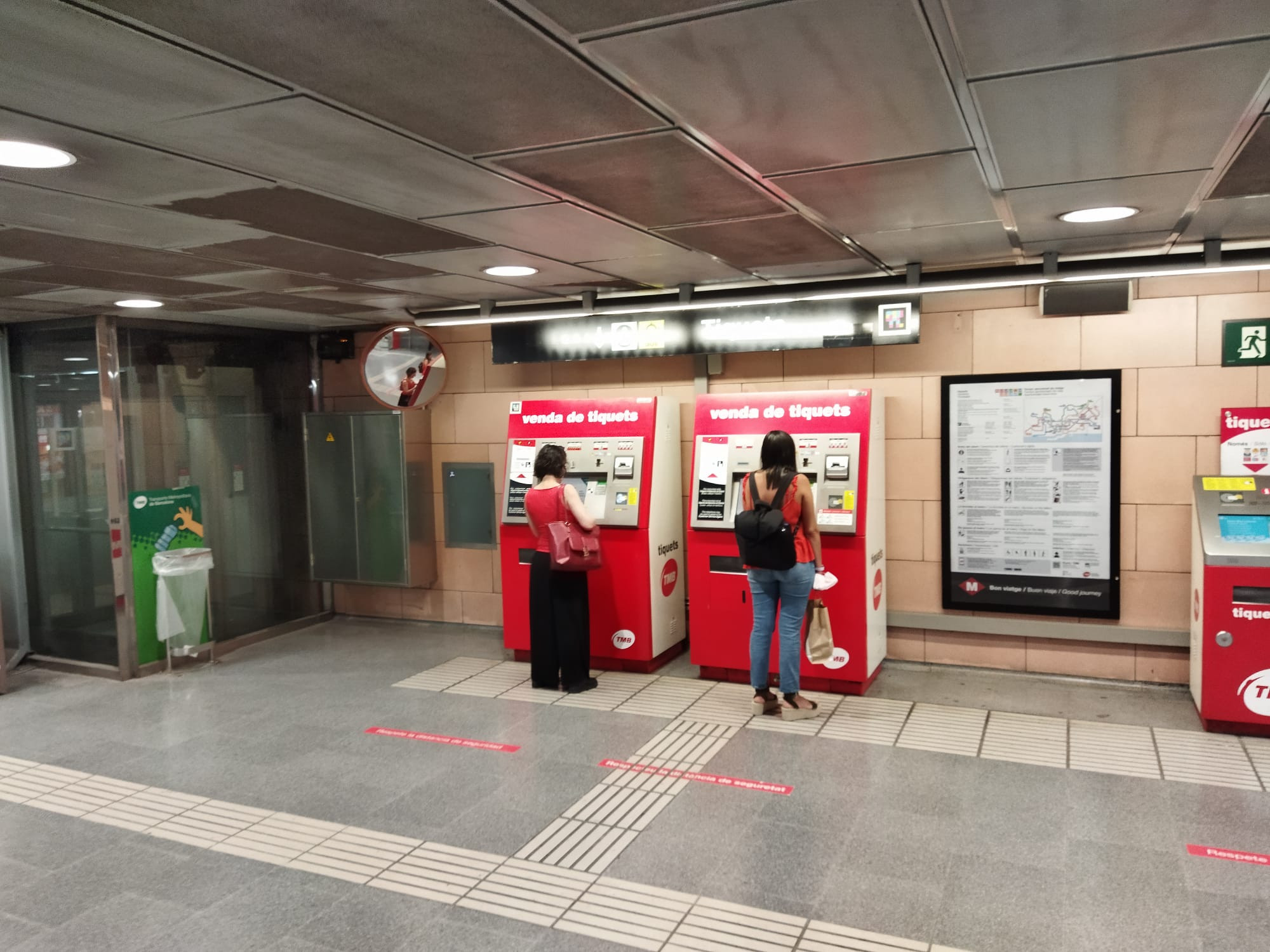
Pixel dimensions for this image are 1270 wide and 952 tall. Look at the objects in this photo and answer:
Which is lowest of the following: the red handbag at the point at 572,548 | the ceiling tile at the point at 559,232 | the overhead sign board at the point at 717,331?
the red handbag at the point at 572,548

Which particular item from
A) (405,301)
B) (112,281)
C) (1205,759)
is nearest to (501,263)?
(405,301)

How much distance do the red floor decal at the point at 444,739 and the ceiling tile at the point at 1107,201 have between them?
3.72m

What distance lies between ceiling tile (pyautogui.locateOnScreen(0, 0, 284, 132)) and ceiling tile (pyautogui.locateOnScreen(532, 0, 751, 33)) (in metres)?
0.85

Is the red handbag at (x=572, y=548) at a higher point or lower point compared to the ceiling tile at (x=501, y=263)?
lower

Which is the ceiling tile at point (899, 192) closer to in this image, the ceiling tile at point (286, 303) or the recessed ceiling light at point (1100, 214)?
the recessed ceiling light at point (1100, 214)

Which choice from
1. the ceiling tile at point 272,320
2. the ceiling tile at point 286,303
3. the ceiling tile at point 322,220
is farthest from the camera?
the ceiling tile at point 272,320

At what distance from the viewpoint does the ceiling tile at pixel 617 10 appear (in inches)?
75.2

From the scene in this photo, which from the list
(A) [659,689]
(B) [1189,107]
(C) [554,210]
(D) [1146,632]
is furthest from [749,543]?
(B) [1189,107]

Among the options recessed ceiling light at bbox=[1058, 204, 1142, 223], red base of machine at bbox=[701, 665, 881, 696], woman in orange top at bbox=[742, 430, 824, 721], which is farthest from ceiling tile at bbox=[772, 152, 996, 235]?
red base of machine at bbox=[701, 665, 881, 696]

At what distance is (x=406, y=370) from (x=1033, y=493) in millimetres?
4843

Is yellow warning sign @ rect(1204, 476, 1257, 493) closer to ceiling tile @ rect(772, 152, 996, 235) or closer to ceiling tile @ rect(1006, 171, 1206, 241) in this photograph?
ceiling tile @ rect(1006, 171, 1206, 241)

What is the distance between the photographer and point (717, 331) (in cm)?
630

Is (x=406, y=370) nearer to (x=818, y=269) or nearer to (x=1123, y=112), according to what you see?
(x=818, y=269)

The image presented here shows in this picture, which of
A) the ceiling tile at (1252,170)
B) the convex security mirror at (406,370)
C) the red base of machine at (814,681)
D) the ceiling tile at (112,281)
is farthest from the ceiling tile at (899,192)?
the convex security mirror at (406,370)
